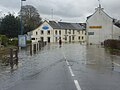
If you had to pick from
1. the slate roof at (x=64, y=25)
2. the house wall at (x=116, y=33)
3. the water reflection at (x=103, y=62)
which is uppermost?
the slate roof at (x=64, y=25)

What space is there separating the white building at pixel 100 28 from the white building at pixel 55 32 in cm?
4066

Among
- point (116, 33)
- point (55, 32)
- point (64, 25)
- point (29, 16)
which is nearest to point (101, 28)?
point (116, 33)

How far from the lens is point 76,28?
151125 millimetres

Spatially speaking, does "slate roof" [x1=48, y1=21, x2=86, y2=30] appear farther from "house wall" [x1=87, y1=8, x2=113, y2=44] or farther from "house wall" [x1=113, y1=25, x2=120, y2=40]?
"house wall" [x1=113, y1=25, x2=120, y2=40]

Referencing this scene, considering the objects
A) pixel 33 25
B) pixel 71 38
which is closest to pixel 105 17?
pixel 33 25

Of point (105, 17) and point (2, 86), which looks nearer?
point (2, 86)

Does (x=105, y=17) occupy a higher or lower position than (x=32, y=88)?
higher

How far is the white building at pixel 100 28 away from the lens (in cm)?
8719

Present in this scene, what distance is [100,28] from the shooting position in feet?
287

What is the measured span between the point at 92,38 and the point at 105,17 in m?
7.44

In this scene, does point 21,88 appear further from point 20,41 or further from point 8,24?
point 8,24

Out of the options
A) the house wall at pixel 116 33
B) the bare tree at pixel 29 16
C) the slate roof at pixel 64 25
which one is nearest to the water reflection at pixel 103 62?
the house wall at pixel 116 33

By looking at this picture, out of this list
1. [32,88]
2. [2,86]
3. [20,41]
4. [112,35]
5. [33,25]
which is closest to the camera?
[32,88]

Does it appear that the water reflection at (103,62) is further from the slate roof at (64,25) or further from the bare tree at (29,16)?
the slate roof at (64,25)
